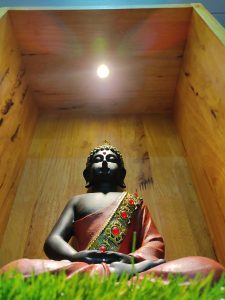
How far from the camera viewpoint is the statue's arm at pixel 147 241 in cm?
131

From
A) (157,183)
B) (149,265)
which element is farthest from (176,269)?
(157,183)

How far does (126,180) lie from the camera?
6.39 feet

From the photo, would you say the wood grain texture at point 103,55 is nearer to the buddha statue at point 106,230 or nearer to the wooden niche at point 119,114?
the wooden niche at point 119,114

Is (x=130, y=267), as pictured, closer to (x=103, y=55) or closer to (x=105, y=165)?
(x=105, y=165)

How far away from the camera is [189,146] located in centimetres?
203

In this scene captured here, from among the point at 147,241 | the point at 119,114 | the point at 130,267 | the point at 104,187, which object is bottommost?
the point at 130,267

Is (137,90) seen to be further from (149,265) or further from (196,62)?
(149,265)

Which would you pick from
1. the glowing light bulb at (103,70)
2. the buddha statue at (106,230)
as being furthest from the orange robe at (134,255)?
the glowing light bulb at (103,70)

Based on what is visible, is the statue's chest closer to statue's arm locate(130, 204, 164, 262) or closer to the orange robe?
the orange robe

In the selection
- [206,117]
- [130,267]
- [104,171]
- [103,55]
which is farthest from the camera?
[103,55]

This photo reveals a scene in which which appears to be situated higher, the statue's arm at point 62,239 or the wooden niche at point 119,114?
the wooden niche at point 119,114

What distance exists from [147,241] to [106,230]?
0.53 feet

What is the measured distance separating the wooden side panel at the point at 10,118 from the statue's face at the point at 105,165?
0.42 m

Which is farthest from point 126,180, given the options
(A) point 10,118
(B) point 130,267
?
(B) point 130,267
